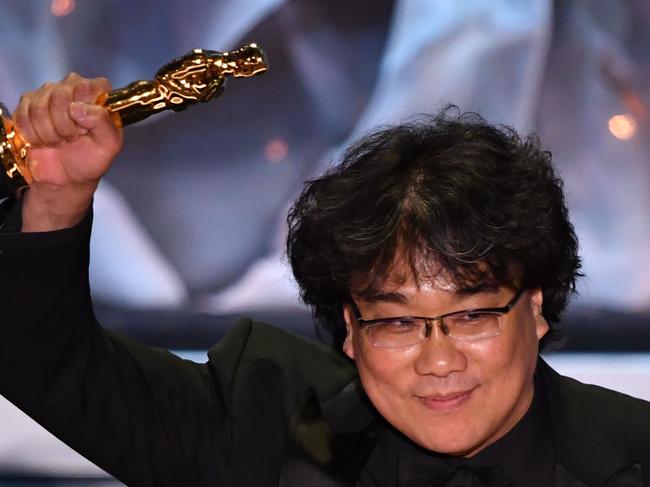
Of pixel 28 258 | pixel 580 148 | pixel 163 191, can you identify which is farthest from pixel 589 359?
pixel 28 258

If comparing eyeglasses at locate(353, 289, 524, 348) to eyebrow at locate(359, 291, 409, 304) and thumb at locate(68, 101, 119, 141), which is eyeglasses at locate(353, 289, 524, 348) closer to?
eyebrow at locate(359, 291, 409, 304)

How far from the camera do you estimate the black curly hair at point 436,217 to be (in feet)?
5.35

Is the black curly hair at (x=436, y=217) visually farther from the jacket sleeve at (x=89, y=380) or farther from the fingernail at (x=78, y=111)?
the fingernail at (x=78, y=111)

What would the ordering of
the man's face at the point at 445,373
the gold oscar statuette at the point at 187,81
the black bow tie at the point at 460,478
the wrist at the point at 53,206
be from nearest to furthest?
the gold oscar statuette at the point at 187,81
the wrist at the point at 53,206
the man's face at the point at 445,373
the black bow tie at the point at 460,478

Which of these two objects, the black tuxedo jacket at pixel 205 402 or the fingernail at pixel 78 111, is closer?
the fingernail at pixel 78 111

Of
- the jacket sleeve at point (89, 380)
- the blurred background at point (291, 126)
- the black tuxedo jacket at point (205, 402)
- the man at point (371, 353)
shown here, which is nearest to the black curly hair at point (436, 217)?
the man at point (371, 353)

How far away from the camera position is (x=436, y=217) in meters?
1.64

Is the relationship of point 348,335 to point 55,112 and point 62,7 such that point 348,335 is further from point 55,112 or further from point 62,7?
point 62,7

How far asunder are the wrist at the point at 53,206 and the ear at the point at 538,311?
57 cm

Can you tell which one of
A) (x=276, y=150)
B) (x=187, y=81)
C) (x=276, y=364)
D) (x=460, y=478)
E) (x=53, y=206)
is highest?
(x=276, y=150)

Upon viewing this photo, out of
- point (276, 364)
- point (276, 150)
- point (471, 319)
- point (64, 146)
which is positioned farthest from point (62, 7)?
point (471, 319)

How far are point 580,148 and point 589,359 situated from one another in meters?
0.39

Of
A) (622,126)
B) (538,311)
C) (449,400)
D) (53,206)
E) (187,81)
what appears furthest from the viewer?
(622,126)

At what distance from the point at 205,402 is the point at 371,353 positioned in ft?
0.82
